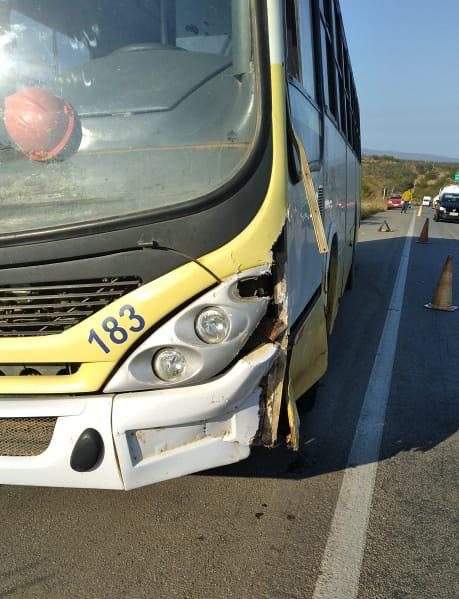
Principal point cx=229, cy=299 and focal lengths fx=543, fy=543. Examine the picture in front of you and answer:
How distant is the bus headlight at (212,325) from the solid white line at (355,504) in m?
1.23

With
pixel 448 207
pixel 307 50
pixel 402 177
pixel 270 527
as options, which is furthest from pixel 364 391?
pixel 402 177

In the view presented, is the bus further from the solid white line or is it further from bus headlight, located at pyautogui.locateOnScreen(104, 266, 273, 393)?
the solid white line

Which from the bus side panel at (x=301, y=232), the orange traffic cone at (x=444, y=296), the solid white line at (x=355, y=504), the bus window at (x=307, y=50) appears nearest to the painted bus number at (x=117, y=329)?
the bus side panel at (x=301, y=232)

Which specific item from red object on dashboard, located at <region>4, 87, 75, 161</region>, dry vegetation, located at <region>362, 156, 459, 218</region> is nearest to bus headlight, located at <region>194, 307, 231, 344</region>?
red object on dashboard, located at <region>4, 87, 75, 161</region>

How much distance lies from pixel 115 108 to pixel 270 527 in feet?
7.38

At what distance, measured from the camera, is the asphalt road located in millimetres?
2486

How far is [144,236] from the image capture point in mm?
2305

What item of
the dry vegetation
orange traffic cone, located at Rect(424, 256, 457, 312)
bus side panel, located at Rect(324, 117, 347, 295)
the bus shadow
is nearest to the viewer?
the bus shadow

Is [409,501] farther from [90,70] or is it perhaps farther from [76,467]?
[90,70]

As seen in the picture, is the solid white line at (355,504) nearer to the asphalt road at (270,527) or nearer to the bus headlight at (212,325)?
the asphalt road at (270,527)

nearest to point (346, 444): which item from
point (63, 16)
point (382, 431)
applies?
point (382, 431)

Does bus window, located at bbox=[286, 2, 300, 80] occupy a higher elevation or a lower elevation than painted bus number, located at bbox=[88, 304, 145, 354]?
higher

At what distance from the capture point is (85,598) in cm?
239

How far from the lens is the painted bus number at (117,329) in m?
2.29
